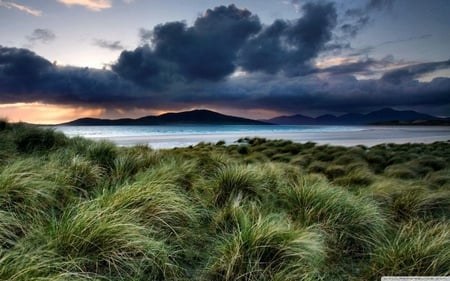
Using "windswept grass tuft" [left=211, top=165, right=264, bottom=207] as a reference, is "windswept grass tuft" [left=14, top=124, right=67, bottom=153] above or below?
above

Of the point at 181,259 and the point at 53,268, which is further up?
the point at 53,268

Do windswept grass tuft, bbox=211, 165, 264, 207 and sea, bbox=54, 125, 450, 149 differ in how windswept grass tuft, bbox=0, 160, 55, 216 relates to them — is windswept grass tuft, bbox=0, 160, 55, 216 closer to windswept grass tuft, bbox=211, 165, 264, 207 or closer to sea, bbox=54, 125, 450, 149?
windswept grass tuft, bbox=211, 165, 264, 207

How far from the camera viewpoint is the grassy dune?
2.97 metres

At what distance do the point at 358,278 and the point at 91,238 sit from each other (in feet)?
8.05

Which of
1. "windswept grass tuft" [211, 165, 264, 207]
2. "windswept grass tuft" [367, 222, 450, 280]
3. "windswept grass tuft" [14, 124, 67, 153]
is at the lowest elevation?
"windswept grass tuft" [367, 222, 450, 280]

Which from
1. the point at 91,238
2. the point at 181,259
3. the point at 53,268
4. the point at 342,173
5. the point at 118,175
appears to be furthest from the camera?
the point at 342,173

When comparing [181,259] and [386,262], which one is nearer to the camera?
[386,262]

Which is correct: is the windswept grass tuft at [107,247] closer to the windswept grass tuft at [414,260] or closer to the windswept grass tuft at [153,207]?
the windswept grass tuft at [153,207]

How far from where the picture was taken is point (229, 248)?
3189 millimetres

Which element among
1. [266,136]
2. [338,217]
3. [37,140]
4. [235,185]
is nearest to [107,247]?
[235,185]

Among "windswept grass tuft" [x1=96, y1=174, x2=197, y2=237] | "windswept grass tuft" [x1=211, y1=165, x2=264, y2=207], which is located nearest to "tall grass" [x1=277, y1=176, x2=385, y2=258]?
"windswept grass tuft" [x1=211, y1=165, x2=264, y2=207]

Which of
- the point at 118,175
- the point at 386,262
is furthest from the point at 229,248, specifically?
the point at 118,175

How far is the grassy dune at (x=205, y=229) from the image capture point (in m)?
2.97

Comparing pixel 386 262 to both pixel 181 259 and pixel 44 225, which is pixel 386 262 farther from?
pixel 44 225
